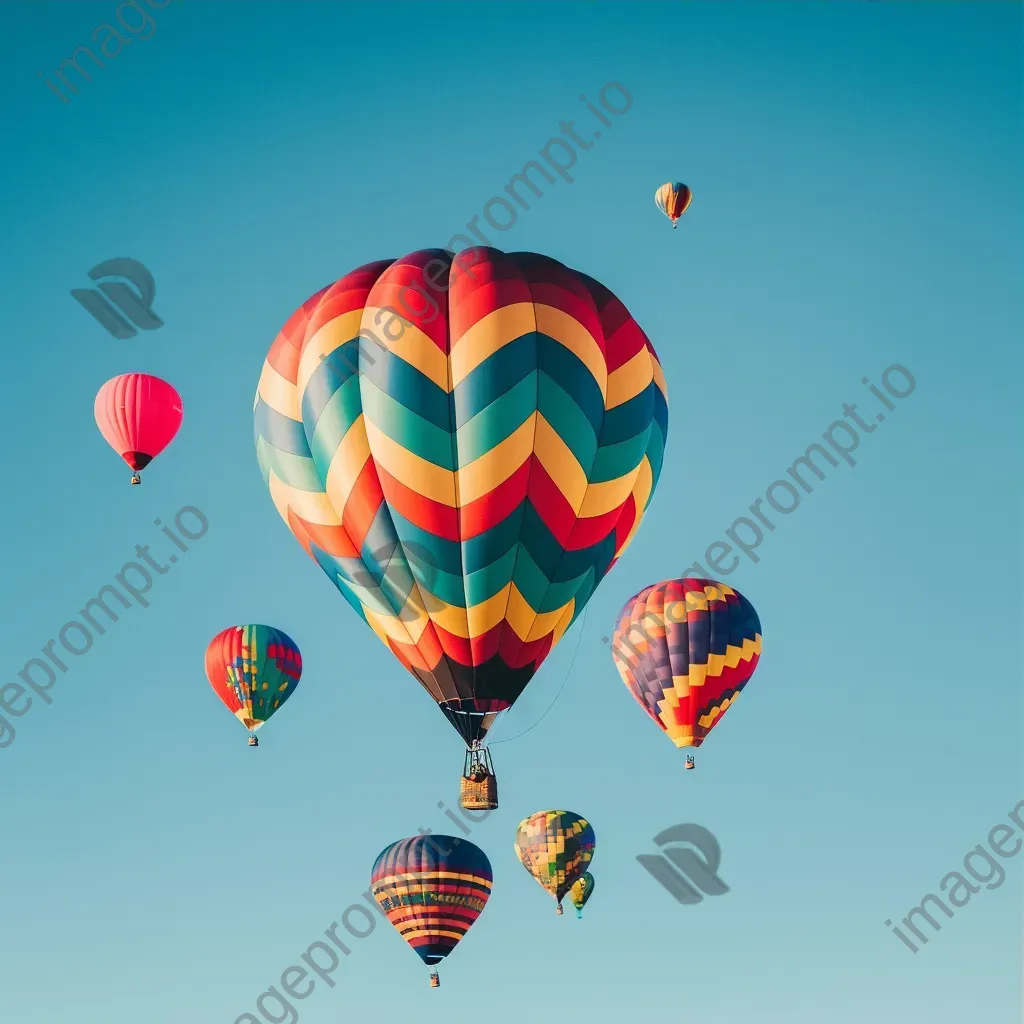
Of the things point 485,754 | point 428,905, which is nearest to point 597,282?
point 485,754

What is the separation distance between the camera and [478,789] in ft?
70.0

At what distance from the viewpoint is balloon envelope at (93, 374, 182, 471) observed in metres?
25.6

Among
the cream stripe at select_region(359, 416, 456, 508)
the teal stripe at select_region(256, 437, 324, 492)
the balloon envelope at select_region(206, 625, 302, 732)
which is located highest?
the cream stripe at select_region(359, 416, 456, 508)

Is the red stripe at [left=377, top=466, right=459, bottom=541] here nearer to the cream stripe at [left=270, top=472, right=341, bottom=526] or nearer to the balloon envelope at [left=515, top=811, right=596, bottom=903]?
the cream stripe at [left=270, top=472, right=341, bottom=526]

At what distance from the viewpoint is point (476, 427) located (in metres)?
21.2

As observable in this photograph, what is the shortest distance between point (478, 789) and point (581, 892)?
10857 mm

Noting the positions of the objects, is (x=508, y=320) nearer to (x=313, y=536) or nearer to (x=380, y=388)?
(x=380, y=388)

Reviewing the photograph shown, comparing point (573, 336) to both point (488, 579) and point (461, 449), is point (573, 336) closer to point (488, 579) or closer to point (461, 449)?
point (461, 449)

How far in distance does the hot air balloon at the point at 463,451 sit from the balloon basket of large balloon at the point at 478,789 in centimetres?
3

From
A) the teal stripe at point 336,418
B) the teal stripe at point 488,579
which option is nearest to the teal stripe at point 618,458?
the teal stripe at point 488,579

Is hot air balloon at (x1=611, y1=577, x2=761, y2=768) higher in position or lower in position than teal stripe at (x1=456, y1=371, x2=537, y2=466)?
higher

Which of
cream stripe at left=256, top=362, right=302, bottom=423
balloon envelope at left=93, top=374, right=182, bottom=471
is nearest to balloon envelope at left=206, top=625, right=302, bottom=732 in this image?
balloon envelope at left=93, top=374, right=182, bottom=471

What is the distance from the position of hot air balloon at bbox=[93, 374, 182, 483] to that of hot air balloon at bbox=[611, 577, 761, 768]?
6.95m

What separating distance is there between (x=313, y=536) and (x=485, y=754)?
3.02 m
